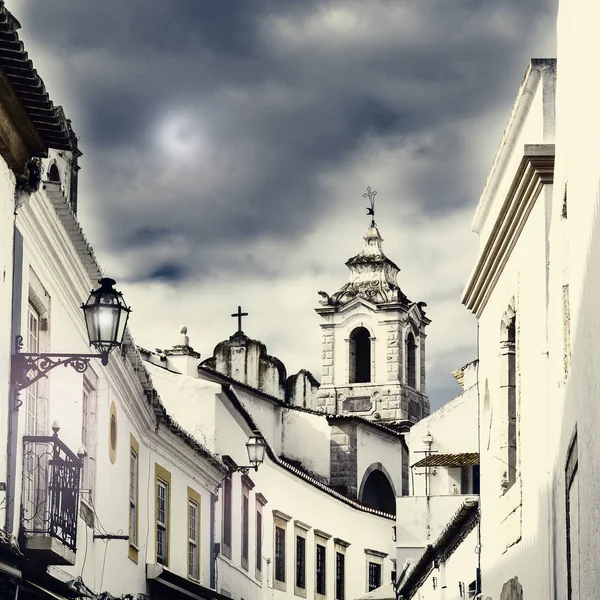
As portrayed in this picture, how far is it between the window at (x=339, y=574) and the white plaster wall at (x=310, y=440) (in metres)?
7.13

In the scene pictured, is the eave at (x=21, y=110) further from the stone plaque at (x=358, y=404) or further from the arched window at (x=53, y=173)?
the stone plaque at (x=358, y=404)

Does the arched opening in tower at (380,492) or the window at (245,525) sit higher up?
the arched opening in tower at (380,492)

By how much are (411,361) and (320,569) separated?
22.3m

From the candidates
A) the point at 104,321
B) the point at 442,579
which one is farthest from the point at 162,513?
the point at 104,321

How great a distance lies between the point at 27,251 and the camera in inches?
528

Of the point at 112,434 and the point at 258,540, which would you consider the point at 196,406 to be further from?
the point at 112,434

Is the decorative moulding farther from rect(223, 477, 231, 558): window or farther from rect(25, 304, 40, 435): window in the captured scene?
rect(25, 304, 40, 435): window

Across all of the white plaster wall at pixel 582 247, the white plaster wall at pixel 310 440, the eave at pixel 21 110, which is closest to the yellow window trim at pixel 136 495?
the eave at pixel 21 110

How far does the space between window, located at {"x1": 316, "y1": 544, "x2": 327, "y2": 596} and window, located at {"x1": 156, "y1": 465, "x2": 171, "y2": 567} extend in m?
16.1

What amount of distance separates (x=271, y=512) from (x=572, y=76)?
84.8ft

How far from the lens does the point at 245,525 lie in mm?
31141

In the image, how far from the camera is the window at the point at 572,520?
995 centimetres

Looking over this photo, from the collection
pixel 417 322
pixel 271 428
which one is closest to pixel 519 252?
pixel 271 428

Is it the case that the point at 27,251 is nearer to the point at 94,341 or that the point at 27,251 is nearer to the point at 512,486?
the point at 94,341
